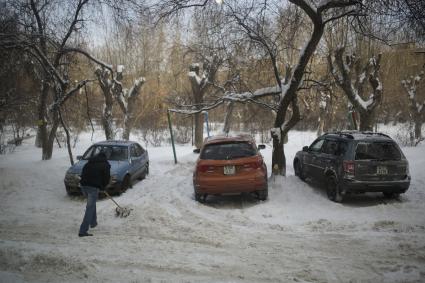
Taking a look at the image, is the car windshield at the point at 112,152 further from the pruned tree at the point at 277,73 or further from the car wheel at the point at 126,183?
the pruned tree at the point at 277,73

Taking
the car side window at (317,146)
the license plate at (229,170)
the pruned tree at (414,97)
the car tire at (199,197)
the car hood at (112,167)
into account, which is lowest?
the car tire at (199,197)

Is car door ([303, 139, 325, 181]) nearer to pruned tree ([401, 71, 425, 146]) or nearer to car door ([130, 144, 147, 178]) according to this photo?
car door ([130, 144, 147, 178])

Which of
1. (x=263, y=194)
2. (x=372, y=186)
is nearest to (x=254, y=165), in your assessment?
(x=263, y=194)

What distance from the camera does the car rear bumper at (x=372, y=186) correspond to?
897 cm

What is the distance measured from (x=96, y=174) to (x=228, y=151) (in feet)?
11.5

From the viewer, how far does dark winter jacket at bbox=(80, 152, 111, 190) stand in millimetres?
7441

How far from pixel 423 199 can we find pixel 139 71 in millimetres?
25324

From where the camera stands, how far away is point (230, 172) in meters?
9.19

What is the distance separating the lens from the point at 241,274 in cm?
524

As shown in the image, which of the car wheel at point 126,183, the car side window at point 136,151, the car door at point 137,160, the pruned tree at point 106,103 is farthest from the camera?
the pruned tree at point 106,103

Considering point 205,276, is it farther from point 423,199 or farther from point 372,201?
point 423,199

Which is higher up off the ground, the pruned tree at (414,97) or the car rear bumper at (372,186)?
the pruned tree at (414,97)

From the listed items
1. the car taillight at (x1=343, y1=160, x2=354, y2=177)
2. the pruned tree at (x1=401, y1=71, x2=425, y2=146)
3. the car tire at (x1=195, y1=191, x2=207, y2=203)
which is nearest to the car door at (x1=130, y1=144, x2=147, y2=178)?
the car tire at (x1=195, y1=191, x2=207, y2=203)

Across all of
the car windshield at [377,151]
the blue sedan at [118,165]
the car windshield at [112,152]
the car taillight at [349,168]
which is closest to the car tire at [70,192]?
the blue sedan at [118,165]
